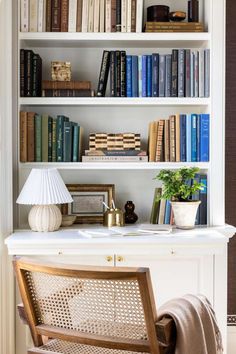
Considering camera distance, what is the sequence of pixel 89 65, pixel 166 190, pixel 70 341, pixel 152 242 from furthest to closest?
pixel 89 65
pixel 166 190
pixel 152 242
pixel 70 341

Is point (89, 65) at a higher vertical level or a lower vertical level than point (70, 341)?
higher

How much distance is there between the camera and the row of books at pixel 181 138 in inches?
130

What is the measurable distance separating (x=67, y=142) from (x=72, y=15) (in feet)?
2.29

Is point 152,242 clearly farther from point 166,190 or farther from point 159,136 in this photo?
point 159,136

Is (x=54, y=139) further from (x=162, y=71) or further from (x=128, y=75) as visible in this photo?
(x=162, y=71)

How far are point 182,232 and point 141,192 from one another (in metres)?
0.50

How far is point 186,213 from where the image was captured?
3.22m

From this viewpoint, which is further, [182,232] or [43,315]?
[182,232]

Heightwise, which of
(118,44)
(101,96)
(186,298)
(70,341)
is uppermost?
(118,44)

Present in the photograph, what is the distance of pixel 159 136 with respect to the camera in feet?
11.0

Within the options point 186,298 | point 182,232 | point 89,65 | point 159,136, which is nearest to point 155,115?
point 159,136

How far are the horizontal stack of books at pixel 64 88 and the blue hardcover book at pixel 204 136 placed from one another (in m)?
0.66

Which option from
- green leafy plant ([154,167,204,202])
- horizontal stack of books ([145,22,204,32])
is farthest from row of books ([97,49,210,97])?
green leafy plant ([154,167,204,202])

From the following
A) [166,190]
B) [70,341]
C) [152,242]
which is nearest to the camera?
[70,341]
